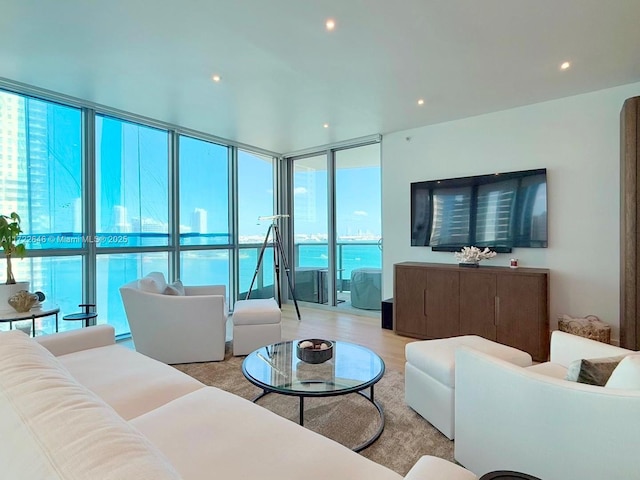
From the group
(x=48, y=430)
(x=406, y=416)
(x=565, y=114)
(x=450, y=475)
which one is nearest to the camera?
(x=48, y=430)

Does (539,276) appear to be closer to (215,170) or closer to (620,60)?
(620,60)

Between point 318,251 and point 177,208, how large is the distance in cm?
247

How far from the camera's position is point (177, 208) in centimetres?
459

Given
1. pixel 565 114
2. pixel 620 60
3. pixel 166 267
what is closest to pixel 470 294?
pixel 565 114

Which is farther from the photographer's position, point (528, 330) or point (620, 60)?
point (528, 330)

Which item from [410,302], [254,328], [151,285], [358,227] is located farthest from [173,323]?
[358,227]

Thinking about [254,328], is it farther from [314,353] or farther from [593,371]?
[593,371]

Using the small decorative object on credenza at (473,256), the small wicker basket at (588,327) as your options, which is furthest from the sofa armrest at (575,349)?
the small decorative object on credenza at (473,256)

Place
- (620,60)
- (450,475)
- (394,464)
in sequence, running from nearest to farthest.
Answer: (450,475) → (394,464) → (620,60)

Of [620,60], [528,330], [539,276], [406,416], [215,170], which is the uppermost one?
[620,60]

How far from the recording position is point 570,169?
3.52 metres

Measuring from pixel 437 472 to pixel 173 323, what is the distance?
274 cm

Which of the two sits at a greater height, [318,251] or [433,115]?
[433,115]

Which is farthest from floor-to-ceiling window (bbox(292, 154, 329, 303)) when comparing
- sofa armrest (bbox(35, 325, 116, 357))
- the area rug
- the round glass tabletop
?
sofa armrest (bbox(35, 325, 116, 357))
